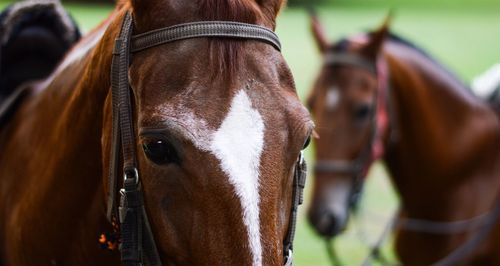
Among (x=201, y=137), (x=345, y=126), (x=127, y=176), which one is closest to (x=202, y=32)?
(x=201, y=137)

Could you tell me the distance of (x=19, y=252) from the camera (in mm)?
2463

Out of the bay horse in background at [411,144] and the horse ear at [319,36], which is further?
the horse ear at [319,36]

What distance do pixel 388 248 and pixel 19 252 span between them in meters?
6.20

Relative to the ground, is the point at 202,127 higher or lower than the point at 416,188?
higher

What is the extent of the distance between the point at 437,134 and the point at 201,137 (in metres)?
3.06

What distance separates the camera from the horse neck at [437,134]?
457 cm

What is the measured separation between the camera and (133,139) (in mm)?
1927

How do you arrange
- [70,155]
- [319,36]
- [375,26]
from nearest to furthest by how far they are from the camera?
[70,155] → [319,36] → [375,26]

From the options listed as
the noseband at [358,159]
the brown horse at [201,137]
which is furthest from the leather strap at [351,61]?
the brown horse at [201,137]

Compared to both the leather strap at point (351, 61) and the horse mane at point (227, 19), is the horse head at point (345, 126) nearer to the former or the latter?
the leather strap at point (351, 61)

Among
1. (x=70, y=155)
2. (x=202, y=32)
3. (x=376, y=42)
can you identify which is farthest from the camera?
(x=376, y=42)

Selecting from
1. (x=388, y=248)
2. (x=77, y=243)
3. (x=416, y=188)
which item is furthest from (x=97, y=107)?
(x=388, y=248)

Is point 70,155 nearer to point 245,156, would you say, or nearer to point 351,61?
point 245,156

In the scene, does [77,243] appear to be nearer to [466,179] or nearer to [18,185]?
[18,185]
